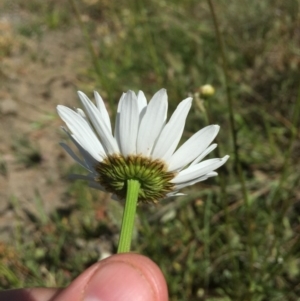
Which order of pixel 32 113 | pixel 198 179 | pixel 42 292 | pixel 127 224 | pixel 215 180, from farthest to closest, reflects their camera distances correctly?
pixel 32 113, pixel 215 180, pixel 42 292, pixel 198 179, pixel 127 224

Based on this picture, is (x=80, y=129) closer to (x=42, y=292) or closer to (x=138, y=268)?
(x=138, y=268)

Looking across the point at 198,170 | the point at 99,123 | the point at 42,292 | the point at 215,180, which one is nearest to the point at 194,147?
the point at 198,170

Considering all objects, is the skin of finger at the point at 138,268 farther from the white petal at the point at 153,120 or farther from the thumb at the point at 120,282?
the white petal at the point at 153,120

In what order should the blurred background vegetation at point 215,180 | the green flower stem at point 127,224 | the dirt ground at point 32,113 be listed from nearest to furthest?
the green flower stem at point 127,224, the blurred background vegetation at point 215,180, the dirt ground at point 32,113

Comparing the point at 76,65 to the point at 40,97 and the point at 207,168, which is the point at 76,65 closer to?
the point at 40,97

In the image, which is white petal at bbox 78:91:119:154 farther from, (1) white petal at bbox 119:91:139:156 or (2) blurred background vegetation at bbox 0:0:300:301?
(2) blurred background vegetation at bbox 0:0:300:301

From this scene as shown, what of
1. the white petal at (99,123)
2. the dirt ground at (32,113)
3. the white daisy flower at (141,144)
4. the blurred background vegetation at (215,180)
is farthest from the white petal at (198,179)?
the dirt ground at (32,113)
